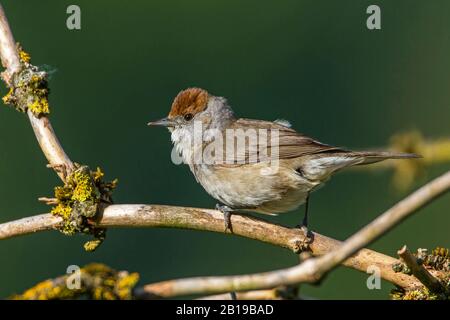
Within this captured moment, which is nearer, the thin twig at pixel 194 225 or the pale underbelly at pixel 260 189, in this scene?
the thin twig at pixel 194 225

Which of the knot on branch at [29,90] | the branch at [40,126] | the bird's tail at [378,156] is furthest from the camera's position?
the bird's tail at [378,156]

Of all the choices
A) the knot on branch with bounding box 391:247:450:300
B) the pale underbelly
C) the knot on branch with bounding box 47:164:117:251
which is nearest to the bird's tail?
the pale underbelly

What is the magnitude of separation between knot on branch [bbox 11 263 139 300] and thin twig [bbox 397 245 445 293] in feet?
3.71

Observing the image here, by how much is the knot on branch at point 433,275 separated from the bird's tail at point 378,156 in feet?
2.74

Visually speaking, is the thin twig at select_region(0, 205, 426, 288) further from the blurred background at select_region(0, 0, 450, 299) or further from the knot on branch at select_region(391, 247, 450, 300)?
the blurred background at select_region(0, 0, 450, 299)

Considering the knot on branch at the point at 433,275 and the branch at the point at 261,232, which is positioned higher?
the branch at the point at 261,232

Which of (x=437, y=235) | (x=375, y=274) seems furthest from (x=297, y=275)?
(x=437, y=235)

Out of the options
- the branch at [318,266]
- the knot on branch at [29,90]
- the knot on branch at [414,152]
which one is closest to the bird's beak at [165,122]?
the knot on branch at [29,90]

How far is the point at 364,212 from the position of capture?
8891 mm

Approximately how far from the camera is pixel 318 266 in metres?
2.49

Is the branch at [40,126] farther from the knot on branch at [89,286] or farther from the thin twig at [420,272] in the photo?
the thin twig at [420,272]

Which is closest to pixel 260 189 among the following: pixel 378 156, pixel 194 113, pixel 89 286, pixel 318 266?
pixel 378 156

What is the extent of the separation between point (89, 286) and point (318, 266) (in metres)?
0.89

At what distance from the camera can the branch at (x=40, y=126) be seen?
396 cm
